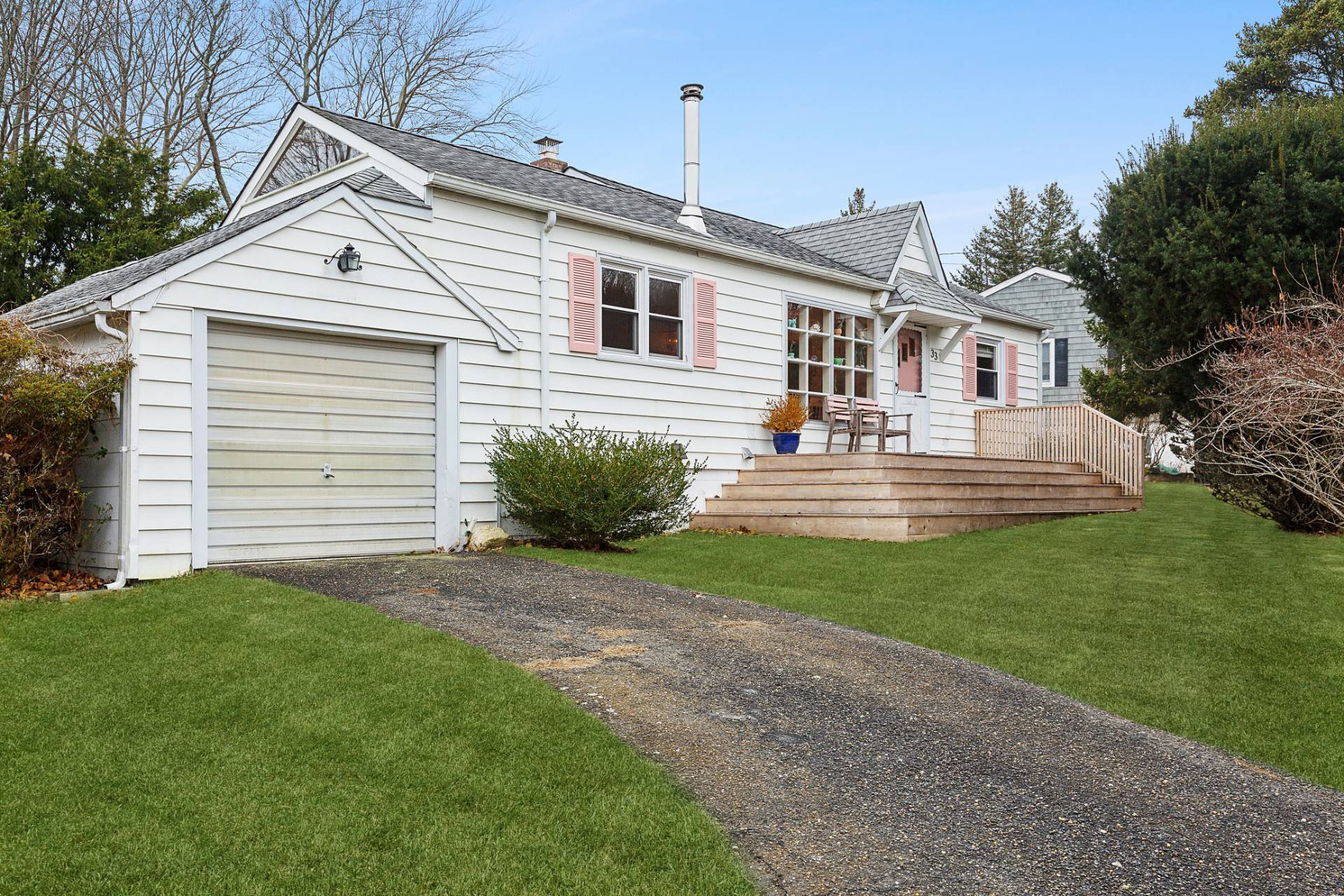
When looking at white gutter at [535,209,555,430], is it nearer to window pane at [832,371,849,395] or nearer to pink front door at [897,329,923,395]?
window pane at [832,371,849,395]

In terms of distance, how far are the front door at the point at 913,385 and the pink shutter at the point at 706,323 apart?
13.6 feet

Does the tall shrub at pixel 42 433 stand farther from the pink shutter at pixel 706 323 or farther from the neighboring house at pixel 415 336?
the pink shutter at pixel 706 323

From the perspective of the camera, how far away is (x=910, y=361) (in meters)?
17.0

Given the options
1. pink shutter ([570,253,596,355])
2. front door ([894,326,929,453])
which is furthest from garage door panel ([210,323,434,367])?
front door ([894,326,929,453])

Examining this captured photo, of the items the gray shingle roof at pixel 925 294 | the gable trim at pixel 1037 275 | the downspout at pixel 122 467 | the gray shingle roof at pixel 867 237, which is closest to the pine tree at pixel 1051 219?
the gable trim at pixel 1037 275

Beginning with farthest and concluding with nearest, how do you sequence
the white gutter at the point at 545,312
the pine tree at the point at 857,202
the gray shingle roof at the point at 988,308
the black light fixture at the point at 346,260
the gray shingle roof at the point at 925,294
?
the pine tree at the point at 857,202 < the gray shingle roof at the point at 988,308 < the gray shingle roof at the point at 925,294 < the white gutter at the point at 545,312 < the black light fixture at the point at 346,260

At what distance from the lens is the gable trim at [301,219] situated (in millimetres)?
8242

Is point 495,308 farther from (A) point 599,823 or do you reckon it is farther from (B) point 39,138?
(B) point 39,138

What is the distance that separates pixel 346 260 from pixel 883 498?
6431mm

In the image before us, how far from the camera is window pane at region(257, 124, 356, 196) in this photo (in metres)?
12.5

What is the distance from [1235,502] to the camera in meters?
13.8

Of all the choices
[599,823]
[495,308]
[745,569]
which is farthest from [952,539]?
[599,823]

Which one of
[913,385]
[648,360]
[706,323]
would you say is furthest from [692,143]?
[913,385]

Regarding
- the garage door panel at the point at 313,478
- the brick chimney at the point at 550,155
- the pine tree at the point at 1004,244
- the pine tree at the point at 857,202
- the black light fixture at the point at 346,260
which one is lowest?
the garage door panel at the point at 313,478
